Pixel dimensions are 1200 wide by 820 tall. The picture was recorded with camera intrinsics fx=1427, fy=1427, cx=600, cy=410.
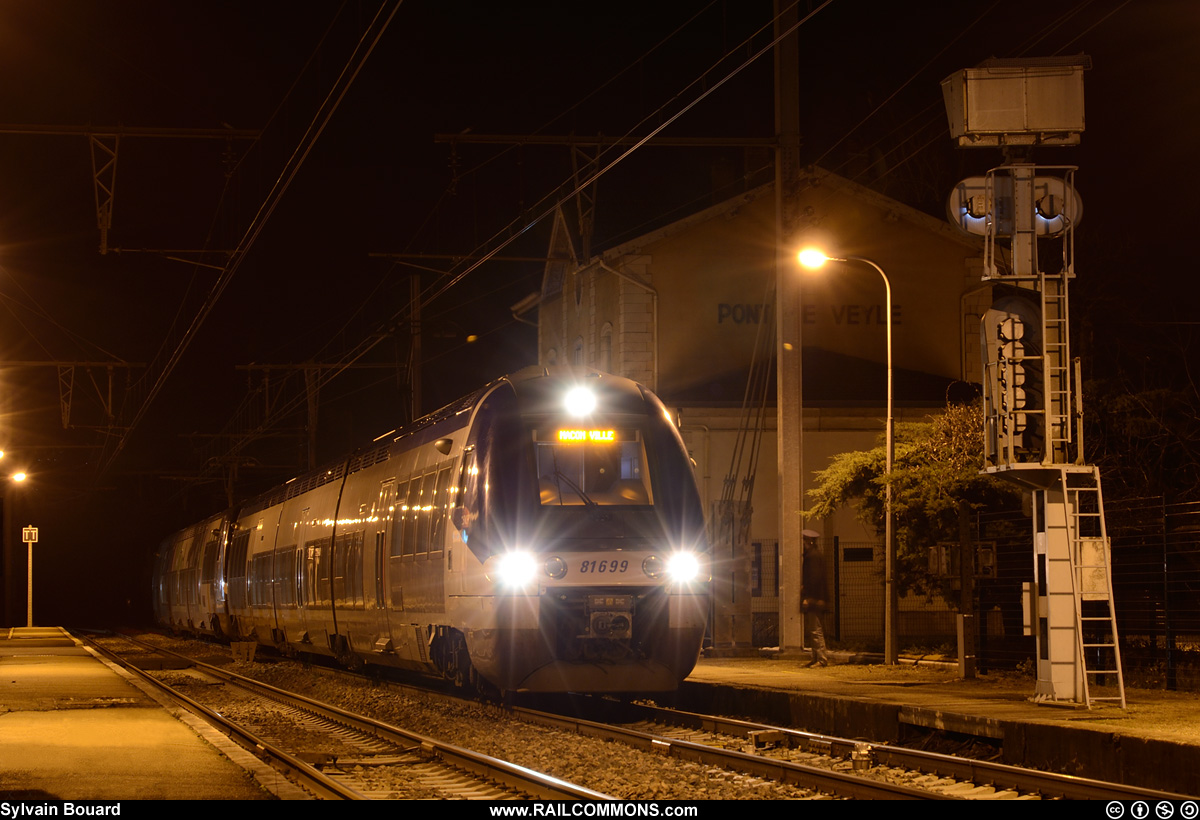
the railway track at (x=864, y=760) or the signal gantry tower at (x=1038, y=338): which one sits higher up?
the signal gantry tower at (x=1038, y=338)

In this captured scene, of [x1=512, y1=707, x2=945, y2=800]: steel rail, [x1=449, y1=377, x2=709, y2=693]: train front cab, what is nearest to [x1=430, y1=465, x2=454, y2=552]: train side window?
[x1=449, y1=377, x2=709, y2=693]: train front cab

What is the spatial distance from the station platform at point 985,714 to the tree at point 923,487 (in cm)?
377

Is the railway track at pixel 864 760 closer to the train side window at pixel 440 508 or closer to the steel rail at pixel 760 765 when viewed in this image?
the steel rail at pixel 760 765

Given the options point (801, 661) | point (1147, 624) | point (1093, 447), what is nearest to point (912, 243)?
point (1093, 447)

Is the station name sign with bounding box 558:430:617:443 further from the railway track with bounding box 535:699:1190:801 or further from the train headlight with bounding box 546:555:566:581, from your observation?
the railway track with bounding box 535:699:1190:801

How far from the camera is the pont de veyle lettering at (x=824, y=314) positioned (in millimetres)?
36594

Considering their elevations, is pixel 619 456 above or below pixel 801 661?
above

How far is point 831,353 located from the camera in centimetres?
3688

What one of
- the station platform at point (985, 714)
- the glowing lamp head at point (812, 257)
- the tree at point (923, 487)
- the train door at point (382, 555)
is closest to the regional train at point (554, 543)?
the train door at point (382, 555)

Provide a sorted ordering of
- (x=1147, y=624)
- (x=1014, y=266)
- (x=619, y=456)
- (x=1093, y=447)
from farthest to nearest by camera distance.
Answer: (x=1093, y=447) < (x=1147, y=624) < (x=619, y=456) < (x=1014, y=266)

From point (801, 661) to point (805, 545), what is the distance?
185 centimetres

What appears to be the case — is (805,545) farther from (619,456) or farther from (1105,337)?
(1105,337)

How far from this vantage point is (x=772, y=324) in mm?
36125

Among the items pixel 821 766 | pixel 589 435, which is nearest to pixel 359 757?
pixel 821 766
